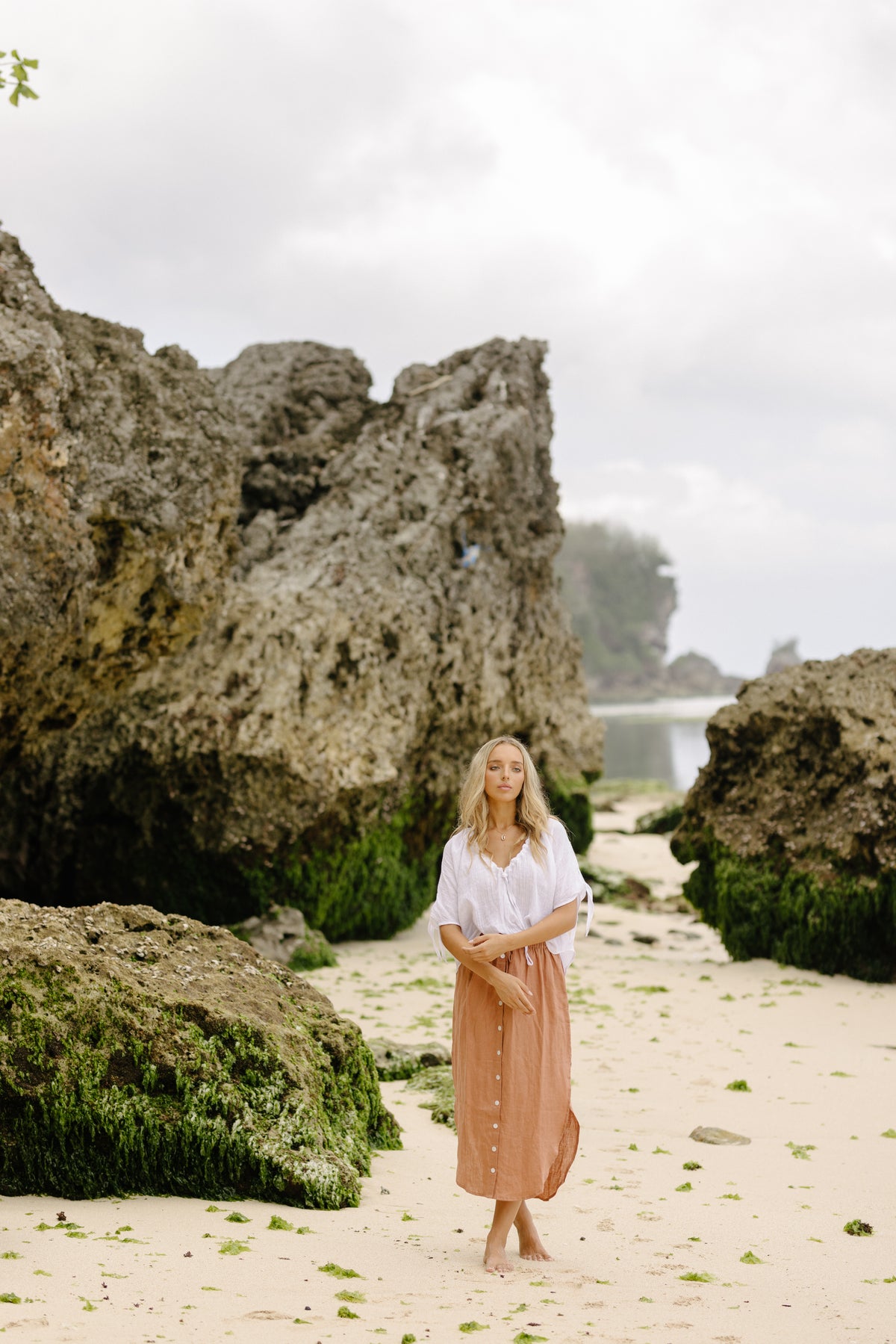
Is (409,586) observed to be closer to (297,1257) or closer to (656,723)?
(297,1257)

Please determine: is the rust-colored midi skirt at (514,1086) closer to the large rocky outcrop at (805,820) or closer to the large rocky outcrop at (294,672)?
the large rocky outcrop at (294,672)

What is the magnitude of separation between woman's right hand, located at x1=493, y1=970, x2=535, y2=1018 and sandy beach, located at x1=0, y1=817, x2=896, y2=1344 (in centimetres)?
87

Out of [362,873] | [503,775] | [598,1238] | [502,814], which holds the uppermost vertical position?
[503,775]

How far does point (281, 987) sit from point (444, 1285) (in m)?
1.89

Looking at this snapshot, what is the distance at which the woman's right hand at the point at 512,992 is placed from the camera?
4.32 metres

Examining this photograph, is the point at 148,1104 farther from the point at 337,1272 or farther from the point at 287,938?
the point at 287,938

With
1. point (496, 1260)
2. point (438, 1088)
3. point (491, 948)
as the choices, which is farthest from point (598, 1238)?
point (438, 1088)

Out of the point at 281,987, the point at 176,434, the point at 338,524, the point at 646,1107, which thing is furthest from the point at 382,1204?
the point at 338,524

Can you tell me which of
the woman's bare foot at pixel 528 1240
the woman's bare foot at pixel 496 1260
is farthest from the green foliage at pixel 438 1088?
the woman's bare foot at pixel 496 1260

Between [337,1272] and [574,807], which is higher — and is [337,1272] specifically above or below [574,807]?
below

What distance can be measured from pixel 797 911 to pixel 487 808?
20.4ft

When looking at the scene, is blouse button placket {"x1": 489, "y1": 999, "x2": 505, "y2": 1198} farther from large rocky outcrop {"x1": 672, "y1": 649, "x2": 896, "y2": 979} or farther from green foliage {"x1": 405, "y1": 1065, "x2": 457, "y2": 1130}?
large rocky outcrop {"x1": 672, "y1": 649, "x2": 896, "y2": 979}

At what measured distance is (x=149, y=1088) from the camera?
4.55 meters

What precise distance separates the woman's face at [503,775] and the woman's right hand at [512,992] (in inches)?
26.4
